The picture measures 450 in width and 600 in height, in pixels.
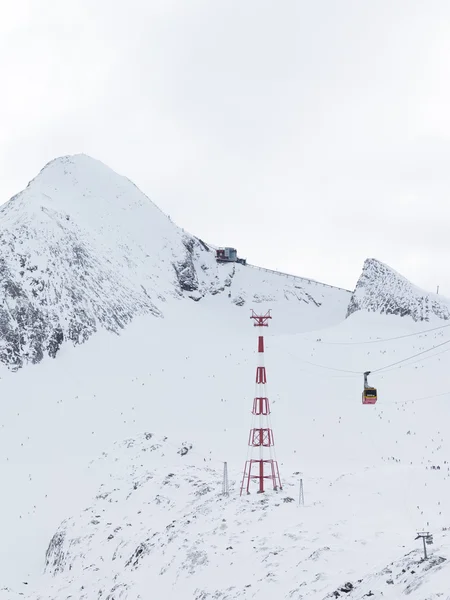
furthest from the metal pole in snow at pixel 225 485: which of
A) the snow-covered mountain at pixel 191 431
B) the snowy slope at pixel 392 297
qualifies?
the snowy slope at pixel 392 297

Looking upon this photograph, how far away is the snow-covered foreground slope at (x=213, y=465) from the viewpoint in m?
15.3

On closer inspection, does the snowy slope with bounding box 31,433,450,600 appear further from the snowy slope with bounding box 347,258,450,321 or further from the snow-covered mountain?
the snowy slope with bounding box 347,258,450,321

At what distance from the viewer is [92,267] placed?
5719cm

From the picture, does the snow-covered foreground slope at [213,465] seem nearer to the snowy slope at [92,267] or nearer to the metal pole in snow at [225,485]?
the metal pole in snow at [225,485]

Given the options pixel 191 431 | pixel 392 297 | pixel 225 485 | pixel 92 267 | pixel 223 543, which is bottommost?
pixel 223 543

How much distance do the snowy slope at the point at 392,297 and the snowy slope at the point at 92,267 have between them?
6.69 m

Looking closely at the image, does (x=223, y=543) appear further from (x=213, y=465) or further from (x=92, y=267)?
(x=92, y=267)

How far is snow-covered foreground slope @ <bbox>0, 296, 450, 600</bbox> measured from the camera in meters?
15.3

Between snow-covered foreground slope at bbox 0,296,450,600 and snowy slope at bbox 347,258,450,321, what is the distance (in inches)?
239

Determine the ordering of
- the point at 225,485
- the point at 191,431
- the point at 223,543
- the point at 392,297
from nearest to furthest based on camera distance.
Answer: the point at 223,543, the point at 225,485, the point at 191,431, the point at 392,297

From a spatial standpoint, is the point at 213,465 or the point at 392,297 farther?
the point at 392,297

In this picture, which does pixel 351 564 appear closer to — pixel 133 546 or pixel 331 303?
pixel 133 546

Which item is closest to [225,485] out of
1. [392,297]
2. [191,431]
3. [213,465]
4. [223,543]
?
[223,543]

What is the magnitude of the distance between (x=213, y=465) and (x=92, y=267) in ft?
112
